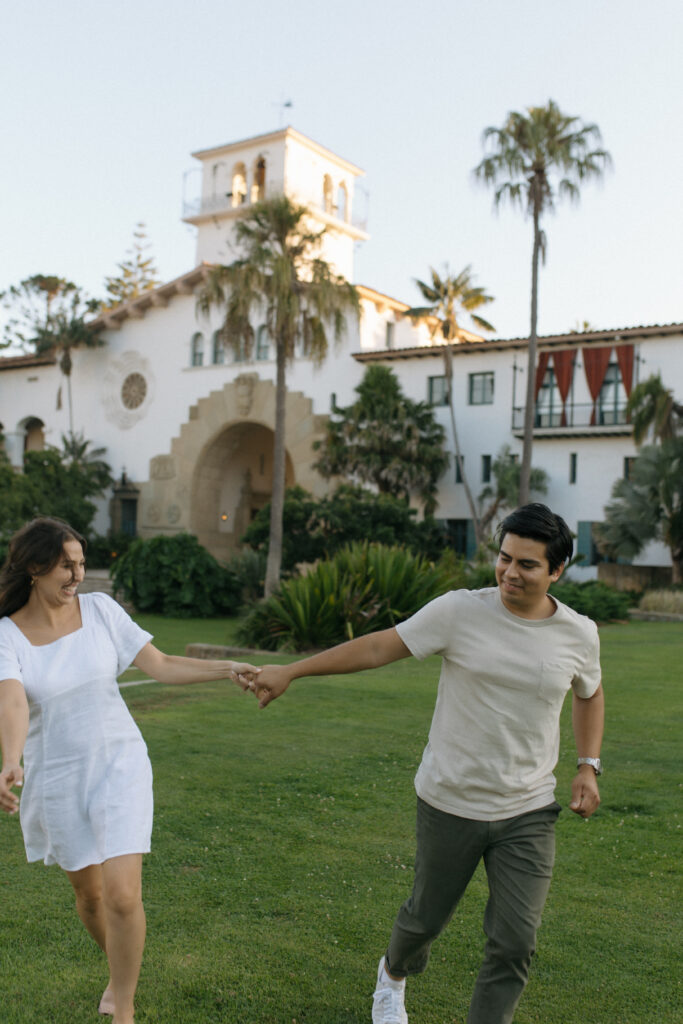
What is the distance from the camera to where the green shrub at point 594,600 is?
69.2 ft

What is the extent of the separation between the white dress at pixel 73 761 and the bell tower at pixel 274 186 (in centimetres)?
3820

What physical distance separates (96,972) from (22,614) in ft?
5.30

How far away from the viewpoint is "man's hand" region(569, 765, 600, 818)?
318 cm

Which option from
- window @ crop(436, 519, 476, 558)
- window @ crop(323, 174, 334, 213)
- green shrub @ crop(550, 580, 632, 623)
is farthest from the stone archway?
green shrub @ crop(550, 580, 632, 623)

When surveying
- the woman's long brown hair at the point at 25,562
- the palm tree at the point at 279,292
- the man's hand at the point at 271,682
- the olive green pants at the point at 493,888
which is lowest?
the olive green pants at the point at 493,888

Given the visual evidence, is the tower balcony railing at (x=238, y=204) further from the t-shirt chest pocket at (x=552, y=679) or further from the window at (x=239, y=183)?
the t-shirt chest pocket at (x=552, y=679)

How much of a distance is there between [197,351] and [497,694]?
3811 centimetres

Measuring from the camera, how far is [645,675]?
12047mm

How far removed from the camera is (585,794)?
3.22 m

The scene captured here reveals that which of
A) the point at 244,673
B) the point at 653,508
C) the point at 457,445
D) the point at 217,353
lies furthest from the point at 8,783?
the point at 217,353

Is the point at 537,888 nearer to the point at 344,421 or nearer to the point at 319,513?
the point at 319,513

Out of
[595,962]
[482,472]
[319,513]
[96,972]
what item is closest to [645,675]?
[595,962]

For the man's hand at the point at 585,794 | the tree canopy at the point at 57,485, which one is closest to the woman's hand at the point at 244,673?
the man's hand at the point at 585,794

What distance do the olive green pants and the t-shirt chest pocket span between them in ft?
1.24
